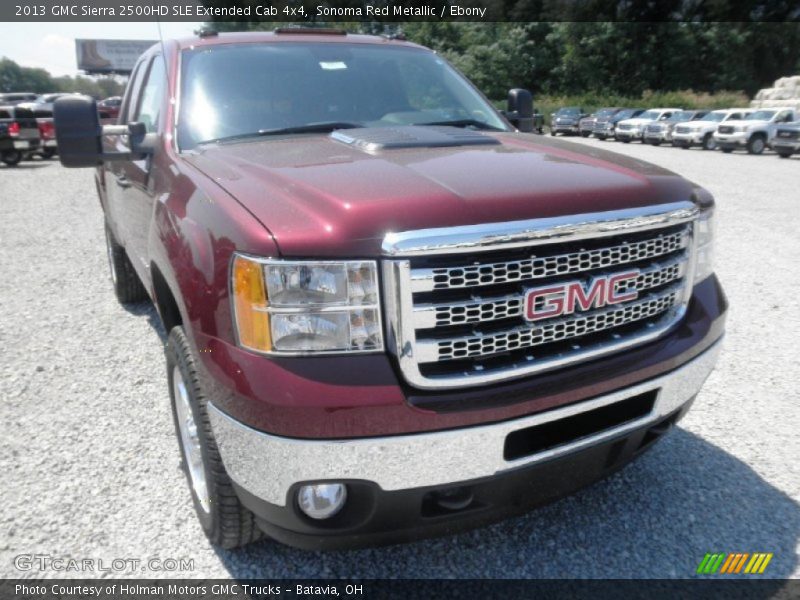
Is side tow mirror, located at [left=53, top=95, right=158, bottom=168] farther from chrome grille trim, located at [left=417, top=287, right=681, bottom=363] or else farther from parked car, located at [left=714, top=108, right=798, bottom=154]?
parked car, located at [left=714, top=108, right=798, bottom=154]

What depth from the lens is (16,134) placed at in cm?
1727

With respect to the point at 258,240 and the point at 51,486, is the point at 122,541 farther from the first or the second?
the point at 258,240

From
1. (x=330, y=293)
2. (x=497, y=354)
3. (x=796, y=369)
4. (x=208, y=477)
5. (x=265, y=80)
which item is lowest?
(x=796, y=369)

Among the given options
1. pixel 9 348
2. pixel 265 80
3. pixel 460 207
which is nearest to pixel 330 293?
pixel 460 207

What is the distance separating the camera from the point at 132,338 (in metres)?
4.55

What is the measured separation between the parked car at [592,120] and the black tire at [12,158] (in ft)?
82.6

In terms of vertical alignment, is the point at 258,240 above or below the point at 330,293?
above

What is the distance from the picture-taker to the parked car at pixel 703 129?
2377 cm

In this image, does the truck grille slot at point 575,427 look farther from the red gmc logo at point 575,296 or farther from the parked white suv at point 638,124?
the parked white suv at point 638,124

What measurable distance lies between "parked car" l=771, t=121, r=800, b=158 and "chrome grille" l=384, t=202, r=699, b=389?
21261 mm

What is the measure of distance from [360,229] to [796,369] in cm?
342

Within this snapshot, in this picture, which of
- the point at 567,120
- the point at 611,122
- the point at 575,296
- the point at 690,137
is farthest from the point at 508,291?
the point at 567,120

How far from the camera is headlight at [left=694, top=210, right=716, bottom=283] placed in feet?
7.95

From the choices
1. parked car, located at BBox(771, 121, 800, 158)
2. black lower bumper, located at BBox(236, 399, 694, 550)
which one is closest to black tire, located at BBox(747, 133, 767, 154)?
parked car, located at BBox(771, 121, 800, 158)
